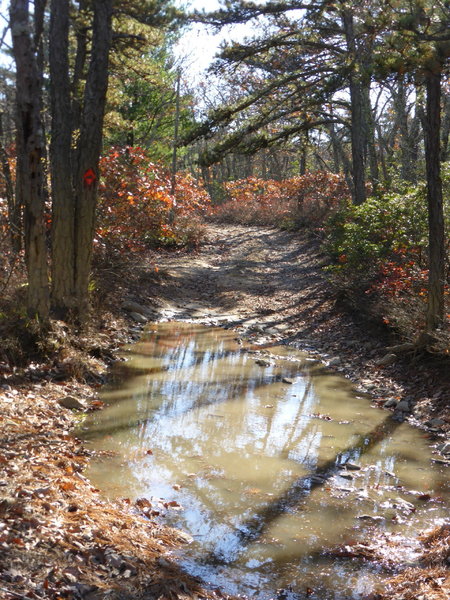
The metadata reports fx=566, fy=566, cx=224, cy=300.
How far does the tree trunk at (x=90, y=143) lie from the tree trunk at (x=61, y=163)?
159mm

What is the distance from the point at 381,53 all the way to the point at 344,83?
8216 mm

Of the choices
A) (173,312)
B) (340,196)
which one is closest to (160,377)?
(173,312)

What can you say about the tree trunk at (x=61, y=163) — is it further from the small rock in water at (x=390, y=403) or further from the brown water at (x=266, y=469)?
the small rock in water at (x=390, y=403)

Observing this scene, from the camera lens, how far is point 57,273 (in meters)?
8.85

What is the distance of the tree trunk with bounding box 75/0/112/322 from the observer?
861 cm

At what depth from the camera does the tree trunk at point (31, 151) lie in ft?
21.7

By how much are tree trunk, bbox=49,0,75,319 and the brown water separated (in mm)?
1705

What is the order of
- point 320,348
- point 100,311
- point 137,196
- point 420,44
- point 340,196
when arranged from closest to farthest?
point 420,44
point 100,311
point 320,348
point 137,196
point 340,196

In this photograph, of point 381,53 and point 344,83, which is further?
point 344,83

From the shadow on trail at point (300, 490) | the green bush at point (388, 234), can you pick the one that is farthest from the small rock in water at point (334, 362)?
the shadow on trail at point (300, 490)

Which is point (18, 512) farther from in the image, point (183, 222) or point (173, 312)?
point (183, 222)

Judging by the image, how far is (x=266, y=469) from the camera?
5.79 meters

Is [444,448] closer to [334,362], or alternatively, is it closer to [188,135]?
[334,362]

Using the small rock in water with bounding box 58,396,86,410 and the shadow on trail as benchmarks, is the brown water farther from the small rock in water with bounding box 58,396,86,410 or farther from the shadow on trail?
the small rock in water with bounding box 58,396,86,410
